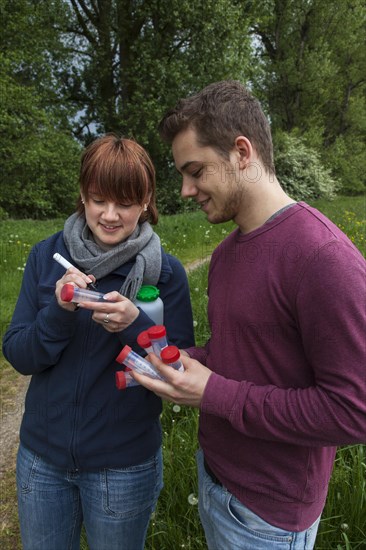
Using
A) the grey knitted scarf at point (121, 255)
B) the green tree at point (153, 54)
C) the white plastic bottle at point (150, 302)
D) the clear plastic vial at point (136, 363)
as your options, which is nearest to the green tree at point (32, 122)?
the green tree at point (153, 54)

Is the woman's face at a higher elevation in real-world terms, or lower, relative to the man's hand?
higher

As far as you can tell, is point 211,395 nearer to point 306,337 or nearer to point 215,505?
point 306,337

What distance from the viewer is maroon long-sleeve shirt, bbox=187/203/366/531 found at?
114 centimetres

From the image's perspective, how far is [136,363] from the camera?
1.39 m

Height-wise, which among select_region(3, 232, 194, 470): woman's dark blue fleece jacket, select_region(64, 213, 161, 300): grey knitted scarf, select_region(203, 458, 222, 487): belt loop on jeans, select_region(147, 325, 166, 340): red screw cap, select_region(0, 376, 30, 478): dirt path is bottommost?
select_region(0, 376, 30, 478): dirt path

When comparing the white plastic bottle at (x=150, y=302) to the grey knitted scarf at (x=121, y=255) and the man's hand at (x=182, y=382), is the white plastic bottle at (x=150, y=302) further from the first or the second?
the man's hand at (x=182, y=382)

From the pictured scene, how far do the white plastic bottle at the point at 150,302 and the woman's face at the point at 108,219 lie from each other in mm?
221

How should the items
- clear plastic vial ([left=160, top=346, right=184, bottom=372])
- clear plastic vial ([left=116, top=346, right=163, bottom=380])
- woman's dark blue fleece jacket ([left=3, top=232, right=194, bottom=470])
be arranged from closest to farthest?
clear plastic vial ([left=160, top=346, right=184, bottom=372]) → clear plastic vial ([left=116, top=346, right=163, bottom=380]) → woman's dark blue fleece jacket ([left=3, top=232, right=194, bottom=470])

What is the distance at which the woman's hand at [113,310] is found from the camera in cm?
148

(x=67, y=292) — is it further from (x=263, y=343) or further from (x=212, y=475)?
(x=212, y=475)

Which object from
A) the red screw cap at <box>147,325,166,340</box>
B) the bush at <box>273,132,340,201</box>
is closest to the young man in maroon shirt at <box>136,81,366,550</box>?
the red screw cap at <box>147,325,166,340</box>

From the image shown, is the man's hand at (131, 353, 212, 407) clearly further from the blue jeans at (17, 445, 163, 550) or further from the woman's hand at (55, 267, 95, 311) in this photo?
the blue jeans at (17, 445, 163, 550)

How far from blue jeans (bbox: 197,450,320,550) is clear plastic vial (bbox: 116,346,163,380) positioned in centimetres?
47

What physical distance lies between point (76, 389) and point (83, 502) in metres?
0.45
